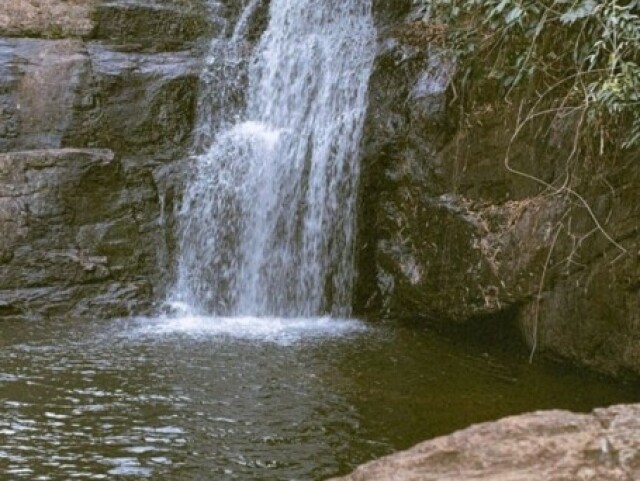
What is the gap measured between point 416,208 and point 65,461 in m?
3.93

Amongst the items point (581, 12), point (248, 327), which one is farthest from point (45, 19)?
point (581, 12)

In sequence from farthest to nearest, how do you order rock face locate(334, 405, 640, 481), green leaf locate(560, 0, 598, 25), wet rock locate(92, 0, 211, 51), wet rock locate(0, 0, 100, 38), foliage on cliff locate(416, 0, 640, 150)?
wet rock locate(92, 0, 211, 51) < wet rock locate(0, 0, 100, 38) < green leaf locate(560, 0, 598, 25) < foliage on cliff locate(416, 0, 640, 150) < rock face locate(334, 405, 640, 481)

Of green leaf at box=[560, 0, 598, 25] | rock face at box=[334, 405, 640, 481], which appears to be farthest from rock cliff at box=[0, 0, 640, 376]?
rock face at box=[334, 405, 640, 481]

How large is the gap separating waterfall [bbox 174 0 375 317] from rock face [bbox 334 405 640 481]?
197 inches

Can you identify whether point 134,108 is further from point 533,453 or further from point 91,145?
point 533,453

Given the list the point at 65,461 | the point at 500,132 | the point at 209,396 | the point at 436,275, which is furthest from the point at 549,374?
the point at 65,461

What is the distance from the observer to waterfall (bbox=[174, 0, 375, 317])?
7402mm

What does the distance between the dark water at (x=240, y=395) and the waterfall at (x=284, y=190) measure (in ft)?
2.44

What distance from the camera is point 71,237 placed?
24.6 feet

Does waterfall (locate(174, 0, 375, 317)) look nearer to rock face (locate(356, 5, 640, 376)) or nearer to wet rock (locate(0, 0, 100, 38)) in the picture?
rock face (locate(356, 5, 640, 376))

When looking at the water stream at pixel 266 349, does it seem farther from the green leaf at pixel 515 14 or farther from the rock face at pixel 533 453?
the green leaf at pixel 515 14

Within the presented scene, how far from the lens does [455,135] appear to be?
21.5 ft

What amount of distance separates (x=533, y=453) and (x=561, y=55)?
428cm

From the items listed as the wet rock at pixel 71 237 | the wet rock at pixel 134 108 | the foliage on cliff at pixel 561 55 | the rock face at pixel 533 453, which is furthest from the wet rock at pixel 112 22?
the rock face at pixel 533 453
